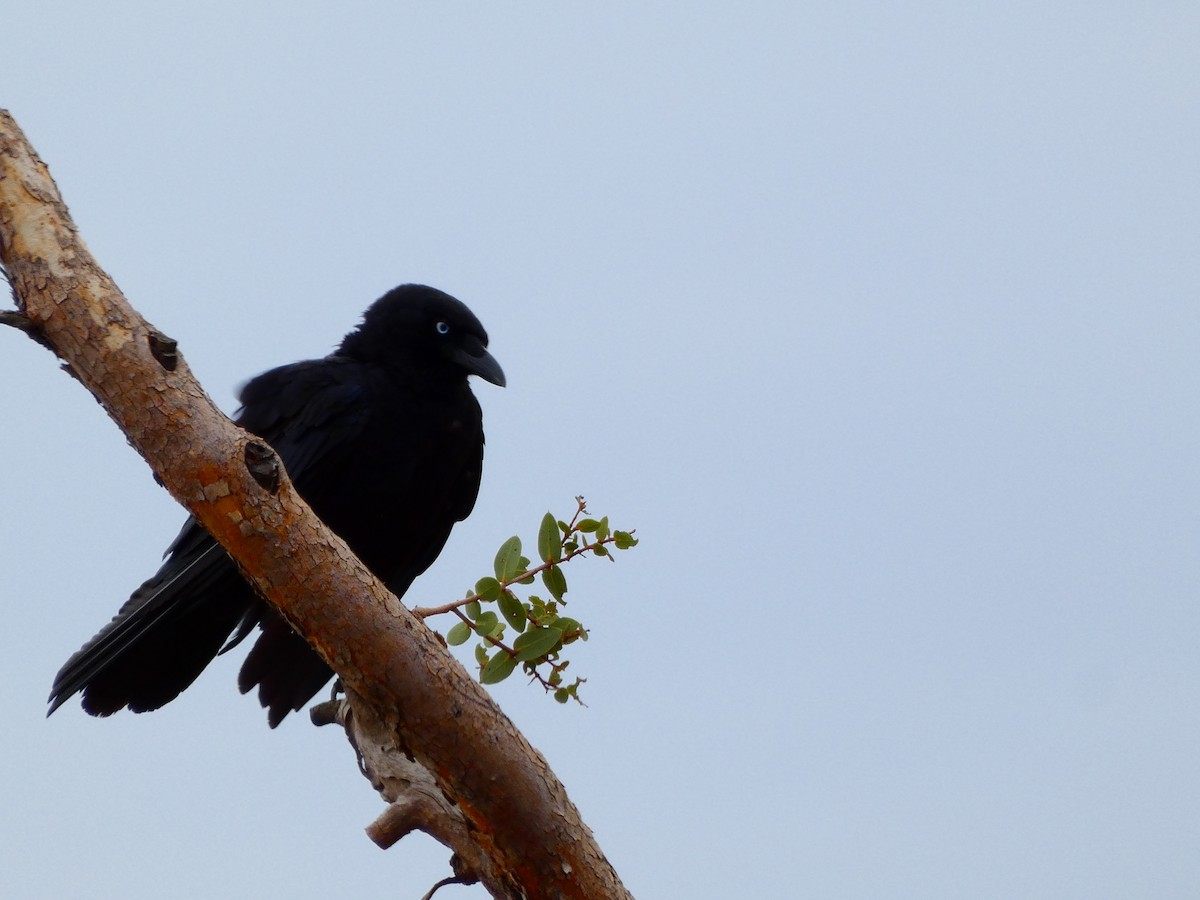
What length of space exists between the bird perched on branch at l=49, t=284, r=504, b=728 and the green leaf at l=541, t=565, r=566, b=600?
1238mm

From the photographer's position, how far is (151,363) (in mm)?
2928

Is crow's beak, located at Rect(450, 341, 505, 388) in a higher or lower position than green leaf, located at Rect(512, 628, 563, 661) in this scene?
higher

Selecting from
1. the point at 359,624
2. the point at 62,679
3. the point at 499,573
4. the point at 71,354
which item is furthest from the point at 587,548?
the point at 62,679

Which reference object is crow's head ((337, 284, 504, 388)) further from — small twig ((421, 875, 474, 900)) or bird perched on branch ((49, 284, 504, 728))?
small twig ((421, 875, 474, 900))

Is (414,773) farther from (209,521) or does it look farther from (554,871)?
(209,521)

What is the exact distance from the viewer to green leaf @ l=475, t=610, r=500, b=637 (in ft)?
11.3

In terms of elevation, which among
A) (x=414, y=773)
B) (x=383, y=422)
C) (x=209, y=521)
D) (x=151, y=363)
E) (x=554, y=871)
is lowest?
(x=554, y=871)

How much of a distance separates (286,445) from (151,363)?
176cm

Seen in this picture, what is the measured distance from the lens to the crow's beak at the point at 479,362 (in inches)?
197

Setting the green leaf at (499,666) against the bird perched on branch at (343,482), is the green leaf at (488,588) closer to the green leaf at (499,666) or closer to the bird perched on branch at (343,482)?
the green leaf at (499,666)

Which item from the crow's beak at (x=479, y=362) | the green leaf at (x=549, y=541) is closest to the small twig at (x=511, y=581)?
the green leaf at (x=549, y=541)

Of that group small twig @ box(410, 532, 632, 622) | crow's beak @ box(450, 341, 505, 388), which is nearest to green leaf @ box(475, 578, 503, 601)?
small twig @ box(410, 532, 632, 622)

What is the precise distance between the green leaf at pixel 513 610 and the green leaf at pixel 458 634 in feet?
0.45

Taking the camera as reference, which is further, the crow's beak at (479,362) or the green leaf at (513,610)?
the crow's beak at (479,362)
